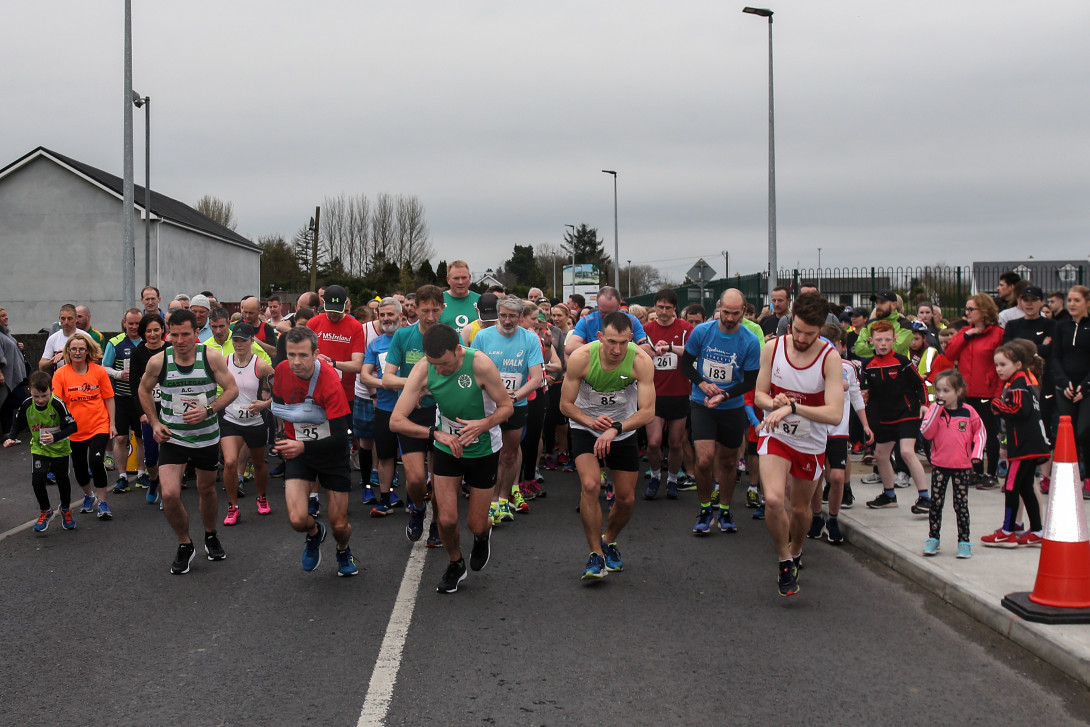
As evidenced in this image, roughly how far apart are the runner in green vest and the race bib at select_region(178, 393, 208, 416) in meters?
1.81

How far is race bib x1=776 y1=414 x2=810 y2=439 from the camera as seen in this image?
633 centimetres

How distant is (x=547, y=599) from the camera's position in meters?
6.44

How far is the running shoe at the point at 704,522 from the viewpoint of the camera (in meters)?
8.42

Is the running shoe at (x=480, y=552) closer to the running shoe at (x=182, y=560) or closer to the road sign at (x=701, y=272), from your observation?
the running shoe at (x=182, y=560)

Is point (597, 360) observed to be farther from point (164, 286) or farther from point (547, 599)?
point (164, 286)

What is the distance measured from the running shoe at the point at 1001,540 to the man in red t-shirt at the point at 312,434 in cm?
496


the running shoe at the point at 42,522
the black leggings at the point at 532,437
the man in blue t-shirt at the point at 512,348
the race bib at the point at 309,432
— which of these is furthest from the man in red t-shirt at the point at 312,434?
the black leggings at the point at 532,437

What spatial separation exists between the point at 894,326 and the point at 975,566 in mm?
4710

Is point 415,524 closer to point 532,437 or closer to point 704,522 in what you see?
point 704,522

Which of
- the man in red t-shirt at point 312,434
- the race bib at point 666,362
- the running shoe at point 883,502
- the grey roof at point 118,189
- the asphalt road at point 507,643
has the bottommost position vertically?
the asphalt road at point 507,643

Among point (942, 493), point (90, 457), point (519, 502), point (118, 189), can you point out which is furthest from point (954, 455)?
point (118, 189)

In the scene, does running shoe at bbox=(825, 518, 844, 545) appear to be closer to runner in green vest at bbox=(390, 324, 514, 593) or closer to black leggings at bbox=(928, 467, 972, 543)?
black leggings at bbox=(928, 467, 972, 543)

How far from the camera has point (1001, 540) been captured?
744cm

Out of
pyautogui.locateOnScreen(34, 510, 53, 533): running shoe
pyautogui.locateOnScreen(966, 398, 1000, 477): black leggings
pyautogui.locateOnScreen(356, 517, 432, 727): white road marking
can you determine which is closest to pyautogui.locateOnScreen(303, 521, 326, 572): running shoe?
pyautogui.locateOnScreen(356, 517, 432, 727): white road marking
